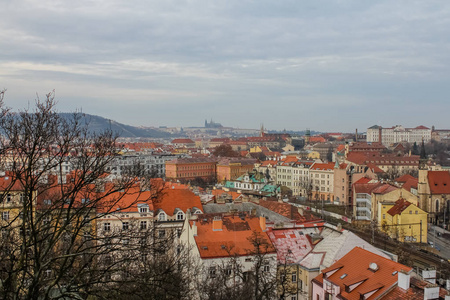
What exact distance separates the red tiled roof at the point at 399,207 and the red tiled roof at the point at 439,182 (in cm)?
1313

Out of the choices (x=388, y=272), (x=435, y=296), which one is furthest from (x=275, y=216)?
(x=435, y=296)

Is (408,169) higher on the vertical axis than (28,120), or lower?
lower

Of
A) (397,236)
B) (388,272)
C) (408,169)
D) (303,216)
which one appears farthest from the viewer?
(408,169)

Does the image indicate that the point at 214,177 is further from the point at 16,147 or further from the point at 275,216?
the point at 16,147

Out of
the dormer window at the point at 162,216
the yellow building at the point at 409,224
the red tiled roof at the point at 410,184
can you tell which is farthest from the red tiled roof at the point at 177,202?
the red tiled roof at the point at 410,184

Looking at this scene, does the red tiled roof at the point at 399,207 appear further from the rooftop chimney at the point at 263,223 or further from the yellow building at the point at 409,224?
the rooftop chimney at the point at 263,223

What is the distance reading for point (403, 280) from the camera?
2109cm

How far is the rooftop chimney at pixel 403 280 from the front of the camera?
2092 centimetres

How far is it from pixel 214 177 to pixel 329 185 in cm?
4094

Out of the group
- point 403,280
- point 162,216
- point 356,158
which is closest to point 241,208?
point 162,216

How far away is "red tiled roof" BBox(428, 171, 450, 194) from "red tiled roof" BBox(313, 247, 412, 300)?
44031 mm

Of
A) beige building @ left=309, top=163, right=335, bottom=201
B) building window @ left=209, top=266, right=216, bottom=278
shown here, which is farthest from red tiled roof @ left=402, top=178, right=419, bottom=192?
building window @ left=209, top=266, right=216, bottom=278

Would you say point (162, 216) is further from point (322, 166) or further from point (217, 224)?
point (322, 166)

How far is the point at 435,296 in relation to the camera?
65.5 ft
